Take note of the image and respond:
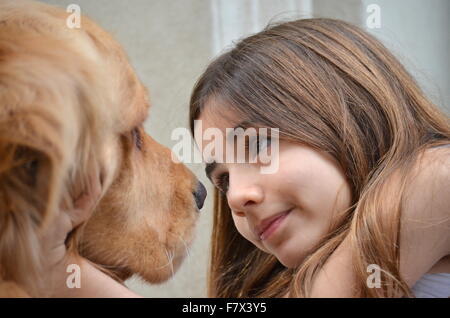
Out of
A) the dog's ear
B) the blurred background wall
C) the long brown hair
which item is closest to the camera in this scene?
the dog's ear

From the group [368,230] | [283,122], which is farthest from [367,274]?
[283,122]

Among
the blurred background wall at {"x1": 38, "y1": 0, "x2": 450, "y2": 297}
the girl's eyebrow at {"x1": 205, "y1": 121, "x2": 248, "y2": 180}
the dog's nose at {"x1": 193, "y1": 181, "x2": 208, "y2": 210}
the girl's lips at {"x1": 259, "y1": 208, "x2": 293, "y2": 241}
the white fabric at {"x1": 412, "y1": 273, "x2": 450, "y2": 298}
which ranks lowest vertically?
the white fabric at {"x1": 412, "y1": 273, "x2": 450, "y2": 298}

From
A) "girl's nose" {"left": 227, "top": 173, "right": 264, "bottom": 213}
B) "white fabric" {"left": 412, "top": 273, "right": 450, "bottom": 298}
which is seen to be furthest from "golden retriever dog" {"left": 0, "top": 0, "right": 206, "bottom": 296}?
"white fabric" {"left": 412, "top": 273, "right": 450, "bottom": 298}

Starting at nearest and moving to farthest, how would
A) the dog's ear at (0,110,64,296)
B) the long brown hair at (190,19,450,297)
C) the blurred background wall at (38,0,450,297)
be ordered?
the dog's ear at (0,110,64,296) < the long brown hair at (190,19,450,297) < the blurred background wall at (38,0,450,297)

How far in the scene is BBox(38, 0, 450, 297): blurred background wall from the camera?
0.80 meters

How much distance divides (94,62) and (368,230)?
0.35 meters

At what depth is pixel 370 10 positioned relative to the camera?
0.85 meters

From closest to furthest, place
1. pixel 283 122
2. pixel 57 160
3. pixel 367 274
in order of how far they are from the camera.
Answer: pixel 57 160 < pixel 367 274 < pixel 283 122

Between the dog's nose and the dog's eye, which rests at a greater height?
the dog's eye

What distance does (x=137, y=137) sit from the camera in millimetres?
Answer: 758

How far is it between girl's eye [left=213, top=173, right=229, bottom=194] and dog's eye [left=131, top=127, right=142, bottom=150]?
11 centimetres

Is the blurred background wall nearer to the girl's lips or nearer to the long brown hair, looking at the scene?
the long brown hair

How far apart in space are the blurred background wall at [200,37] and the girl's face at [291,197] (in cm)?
13
